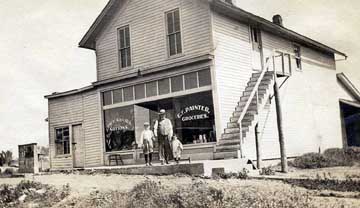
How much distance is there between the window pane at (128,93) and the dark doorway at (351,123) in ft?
39.2

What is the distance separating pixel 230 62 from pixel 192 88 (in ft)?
5.37

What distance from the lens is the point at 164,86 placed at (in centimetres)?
1512

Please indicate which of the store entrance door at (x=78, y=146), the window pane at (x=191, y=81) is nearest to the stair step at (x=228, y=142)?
the window pane at (x=191, y=81)

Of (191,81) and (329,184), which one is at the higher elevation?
(191,81)

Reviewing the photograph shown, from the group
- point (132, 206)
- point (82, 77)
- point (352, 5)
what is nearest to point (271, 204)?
point (132, 206)

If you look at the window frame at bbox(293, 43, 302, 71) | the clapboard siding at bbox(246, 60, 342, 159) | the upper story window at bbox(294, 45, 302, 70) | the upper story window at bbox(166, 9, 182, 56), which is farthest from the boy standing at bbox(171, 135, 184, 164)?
the upper story window at bbox(294, 45, 302, 70)

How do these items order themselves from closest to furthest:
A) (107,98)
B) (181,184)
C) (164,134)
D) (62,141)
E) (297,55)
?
(181,184), (164,134), (107,98), (62,141), (297,55)

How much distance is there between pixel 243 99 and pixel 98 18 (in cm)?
662

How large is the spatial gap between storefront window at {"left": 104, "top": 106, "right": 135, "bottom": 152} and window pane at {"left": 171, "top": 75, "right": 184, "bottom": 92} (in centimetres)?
205

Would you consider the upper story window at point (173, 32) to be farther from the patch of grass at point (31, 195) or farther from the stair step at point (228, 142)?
the patch of grass at point (31, 195)

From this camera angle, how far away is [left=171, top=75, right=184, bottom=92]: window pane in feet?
47.9

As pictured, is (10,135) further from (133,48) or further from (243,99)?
(243,99)

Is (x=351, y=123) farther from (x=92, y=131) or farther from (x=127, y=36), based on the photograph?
(x=92, y=131)

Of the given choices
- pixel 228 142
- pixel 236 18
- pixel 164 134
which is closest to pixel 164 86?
pixel 228 142
